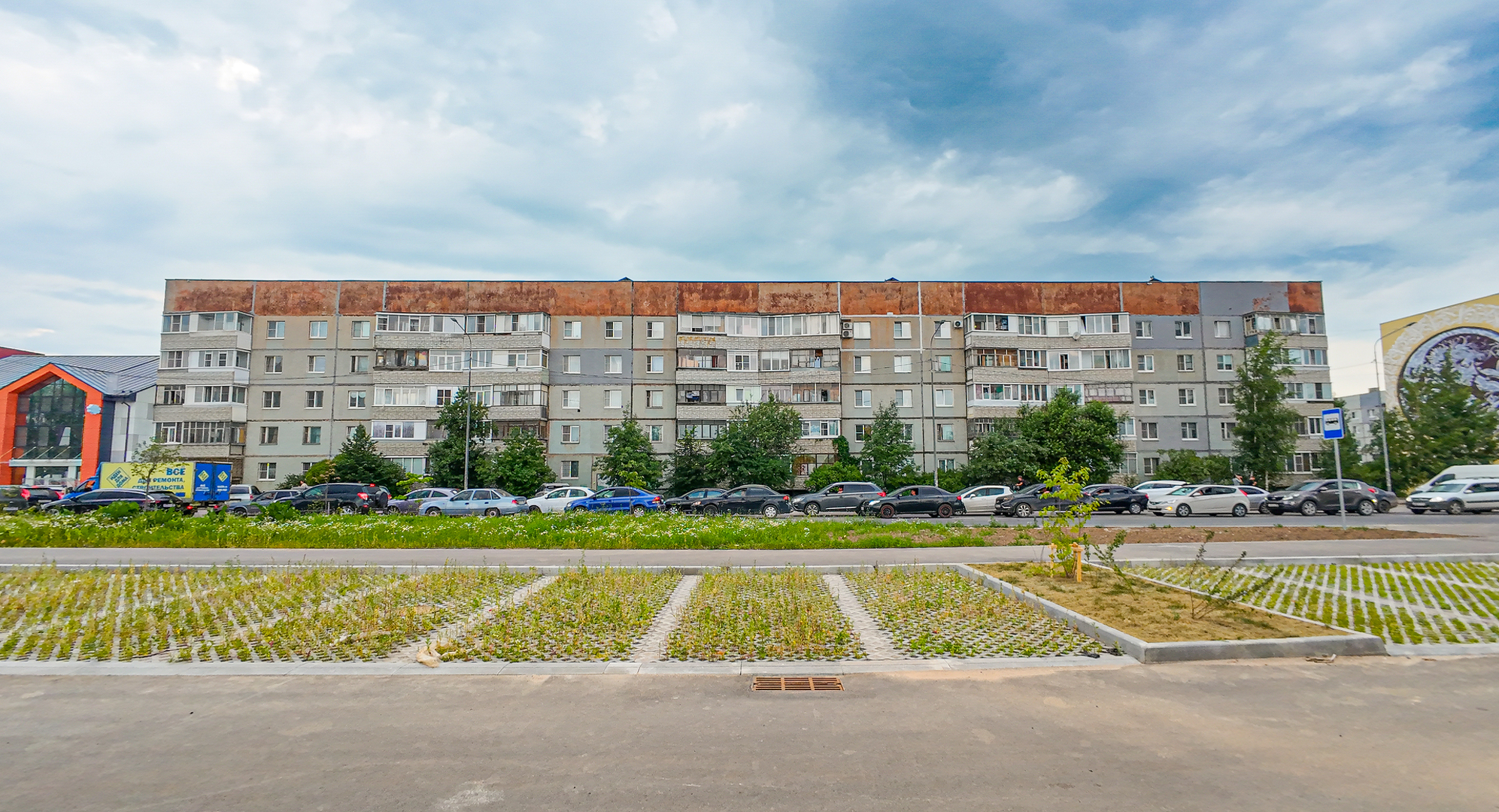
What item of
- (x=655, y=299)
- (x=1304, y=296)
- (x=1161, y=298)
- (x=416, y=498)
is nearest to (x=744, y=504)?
(x=416, y=498)

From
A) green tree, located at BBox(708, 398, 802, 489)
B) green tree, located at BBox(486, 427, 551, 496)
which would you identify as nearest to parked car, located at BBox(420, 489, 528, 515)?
green tree, located at BBox(486, 427, 551, 496)

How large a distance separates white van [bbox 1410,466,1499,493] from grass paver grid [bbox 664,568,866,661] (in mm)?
38592

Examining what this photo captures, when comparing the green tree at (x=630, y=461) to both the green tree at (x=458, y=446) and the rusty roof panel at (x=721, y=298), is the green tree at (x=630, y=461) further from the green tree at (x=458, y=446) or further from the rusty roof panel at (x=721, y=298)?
the rusty roof panel at (x=721, y=298)

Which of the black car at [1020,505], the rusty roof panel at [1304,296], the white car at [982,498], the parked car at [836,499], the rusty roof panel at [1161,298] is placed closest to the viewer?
the black car at [1020,505]

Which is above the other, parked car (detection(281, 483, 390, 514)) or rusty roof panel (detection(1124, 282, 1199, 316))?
rusty roof panel (detection(1124, 282, 1199, 316))

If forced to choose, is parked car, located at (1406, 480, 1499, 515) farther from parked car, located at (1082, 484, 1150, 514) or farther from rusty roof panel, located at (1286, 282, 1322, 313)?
rusty roof panel, located at (1286, 282, 1322, 313)

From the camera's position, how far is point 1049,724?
5.87 m

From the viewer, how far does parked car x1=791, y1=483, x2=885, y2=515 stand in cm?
3397

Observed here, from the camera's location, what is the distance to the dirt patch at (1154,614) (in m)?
8.32

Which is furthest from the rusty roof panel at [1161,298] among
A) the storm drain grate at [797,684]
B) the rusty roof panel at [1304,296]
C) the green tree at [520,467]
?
the storm drain grate at [797,684]

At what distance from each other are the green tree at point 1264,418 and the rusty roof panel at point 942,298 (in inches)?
778

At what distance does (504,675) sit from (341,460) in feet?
144

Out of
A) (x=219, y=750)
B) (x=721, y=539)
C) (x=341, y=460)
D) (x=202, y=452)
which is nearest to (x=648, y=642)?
(x=219, y=750)

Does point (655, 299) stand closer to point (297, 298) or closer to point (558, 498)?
point (558, 498)
